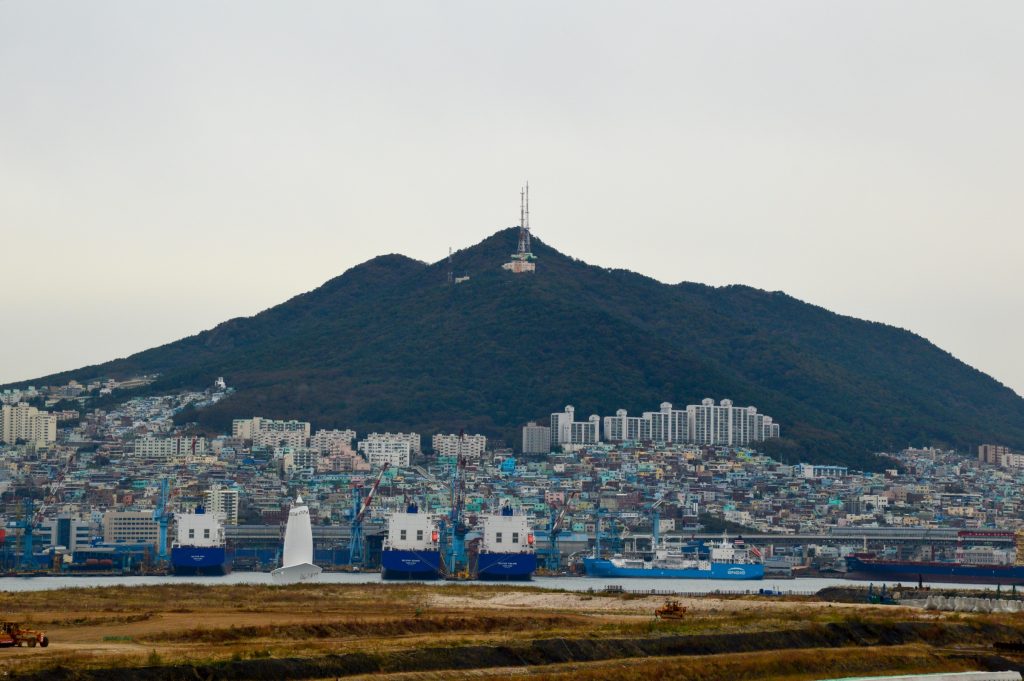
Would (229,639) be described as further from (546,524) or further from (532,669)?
(546,524)

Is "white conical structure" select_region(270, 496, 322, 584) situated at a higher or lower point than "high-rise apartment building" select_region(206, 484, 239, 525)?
lower

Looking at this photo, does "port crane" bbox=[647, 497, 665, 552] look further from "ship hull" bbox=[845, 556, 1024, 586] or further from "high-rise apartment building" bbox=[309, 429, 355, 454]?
"high-rise apartment building" bbox=[309, 429, 355, 454]

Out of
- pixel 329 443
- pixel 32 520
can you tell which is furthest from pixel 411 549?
pixel 329 443

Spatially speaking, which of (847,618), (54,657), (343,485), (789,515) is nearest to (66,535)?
(343,485)

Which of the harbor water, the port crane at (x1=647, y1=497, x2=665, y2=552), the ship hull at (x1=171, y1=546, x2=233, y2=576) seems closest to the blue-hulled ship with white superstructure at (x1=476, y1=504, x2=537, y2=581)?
the harbor water

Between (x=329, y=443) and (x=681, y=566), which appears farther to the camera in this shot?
(x=329, y=443)

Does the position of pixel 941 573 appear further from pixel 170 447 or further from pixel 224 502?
pixel 170 447

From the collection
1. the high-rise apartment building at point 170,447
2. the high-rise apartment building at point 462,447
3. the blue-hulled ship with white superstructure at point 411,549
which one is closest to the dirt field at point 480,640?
the blue-hulled ship with white superstructure at point 411,549
